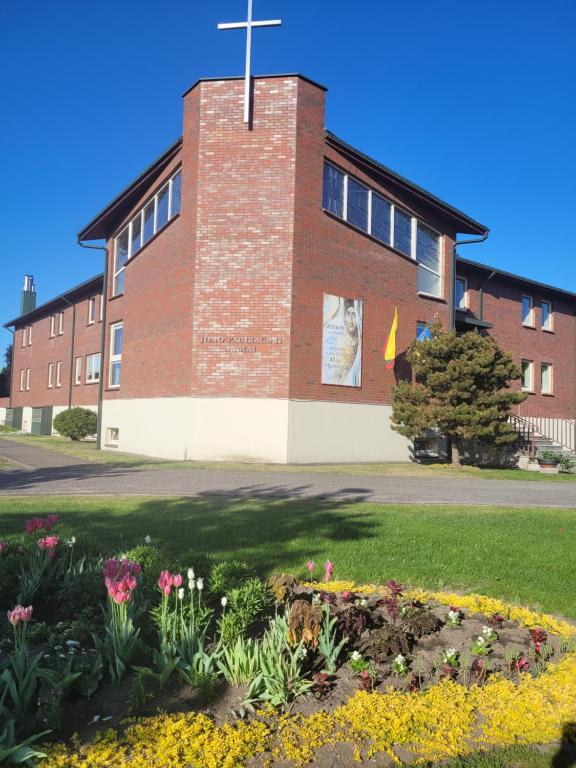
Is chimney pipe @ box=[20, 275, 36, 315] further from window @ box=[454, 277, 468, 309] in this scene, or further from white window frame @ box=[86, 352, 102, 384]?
window @ box=[454, 277, 468, 309]

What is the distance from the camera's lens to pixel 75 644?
3.43 meters

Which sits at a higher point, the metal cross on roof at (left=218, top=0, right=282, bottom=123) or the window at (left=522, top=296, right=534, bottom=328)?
the metal cross on roof at (left=218, top=0, right=282, bottom=123)

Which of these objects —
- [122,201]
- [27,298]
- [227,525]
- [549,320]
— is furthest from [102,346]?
[27,298]

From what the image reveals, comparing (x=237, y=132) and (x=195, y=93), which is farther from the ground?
(x=195, y=93)

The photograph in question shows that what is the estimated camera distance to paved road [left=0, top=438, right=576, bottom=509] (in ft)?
33.9

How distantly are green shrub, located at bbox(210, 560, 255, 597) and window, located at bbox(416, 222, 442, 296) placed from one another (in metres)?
18.8

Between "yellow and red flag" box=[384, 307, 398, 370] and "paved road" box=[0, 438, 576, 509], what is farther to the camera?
"yellow and red flag" box=[384, 307, 398, 370]

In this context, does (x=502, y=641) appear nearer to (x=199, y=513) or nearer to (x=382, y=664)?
(x=382, y=664)

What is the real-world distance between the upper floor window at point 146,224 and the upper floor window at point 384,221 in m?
5.01

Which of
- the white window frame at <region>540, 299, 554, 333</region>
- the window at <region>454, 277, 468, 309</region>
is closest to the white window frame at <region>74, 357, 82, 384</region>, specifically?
the window at <region>454, 277, 468, 309</region>

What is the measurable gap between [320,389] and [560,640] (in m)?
14.5

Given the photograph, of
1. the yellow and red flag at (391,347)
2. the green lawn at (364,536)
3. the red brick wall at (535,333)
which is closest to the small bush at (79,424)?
the yellow and red flag at (391,347)

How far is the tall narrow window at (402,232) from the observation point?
2162cm

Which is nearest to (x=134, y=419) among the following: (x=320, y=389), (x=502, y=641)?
(x=320, y=389)
